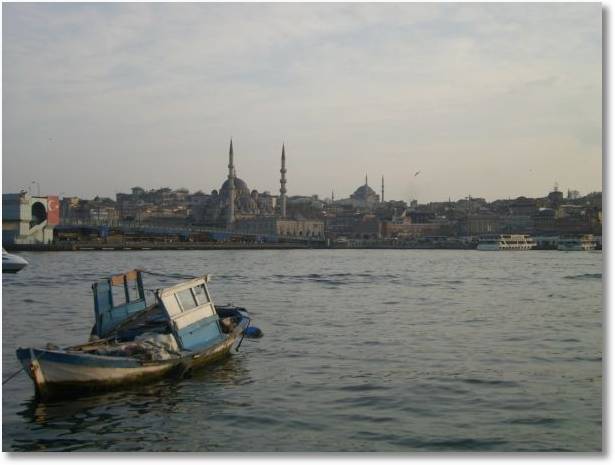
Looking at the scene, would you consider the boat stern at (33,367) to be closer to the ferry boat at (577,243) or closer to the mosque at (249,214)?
the ferry boat at (577,243)

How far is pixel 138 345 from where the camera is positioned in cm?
855

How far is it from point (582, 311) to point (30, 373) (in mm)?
10453

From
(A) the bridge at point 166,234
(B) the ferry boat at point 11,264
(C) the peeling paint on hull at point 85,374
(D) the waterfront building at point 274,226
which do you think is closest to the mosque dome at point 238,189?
(D) the waterfront building at point 274,226

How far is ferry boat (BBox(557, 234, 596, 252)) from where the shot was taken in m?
52.7

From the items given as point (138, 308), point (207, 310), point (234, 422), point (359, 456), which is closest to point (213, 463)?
point (359, 456)

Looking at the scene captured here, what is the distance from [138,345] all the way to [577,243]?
5372 cm

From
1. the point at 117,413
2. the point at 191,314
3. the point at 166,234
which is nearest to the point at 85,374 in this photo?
the point at 117,413

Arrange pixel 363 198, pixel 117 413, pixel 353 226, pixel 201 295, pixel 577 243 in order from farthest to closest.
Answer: pixel 363 198 < pixel 353 226 < pixel 577 243 < pixel 201 295 < pixel 117 413

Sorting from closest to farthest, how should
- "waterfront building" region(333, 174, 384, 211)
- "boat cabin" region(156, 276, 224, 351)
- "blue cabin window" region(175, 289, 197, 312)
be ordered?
"boat cabin" region(156, 276, 224, 351) → "blue cabin window" region(175, 289, 197, 312) → "waterfront building" region(333, 174, 384, 211)

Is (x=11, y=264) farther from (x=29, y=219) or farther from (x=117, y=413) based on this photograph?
(x=117, y=413)

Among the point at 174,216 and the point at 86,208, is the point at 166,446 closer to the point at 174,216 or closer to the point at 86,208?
the point at 86,208

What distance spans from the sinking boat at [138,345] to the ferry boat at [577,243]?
144 feet

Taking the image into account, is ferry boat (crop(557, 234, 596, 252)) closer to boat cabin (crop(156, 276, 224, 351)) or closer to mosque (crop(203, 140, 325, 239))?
A: mosque (crop(203, 140, 325, 239))

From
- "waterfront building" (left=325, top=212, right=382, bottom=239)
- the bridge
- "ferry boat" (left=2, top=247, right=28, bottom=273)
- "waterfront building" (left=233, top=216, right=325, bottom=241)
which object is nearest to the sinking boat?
"ferry boat" (left=2, top=247, right=28, bottom=273)
